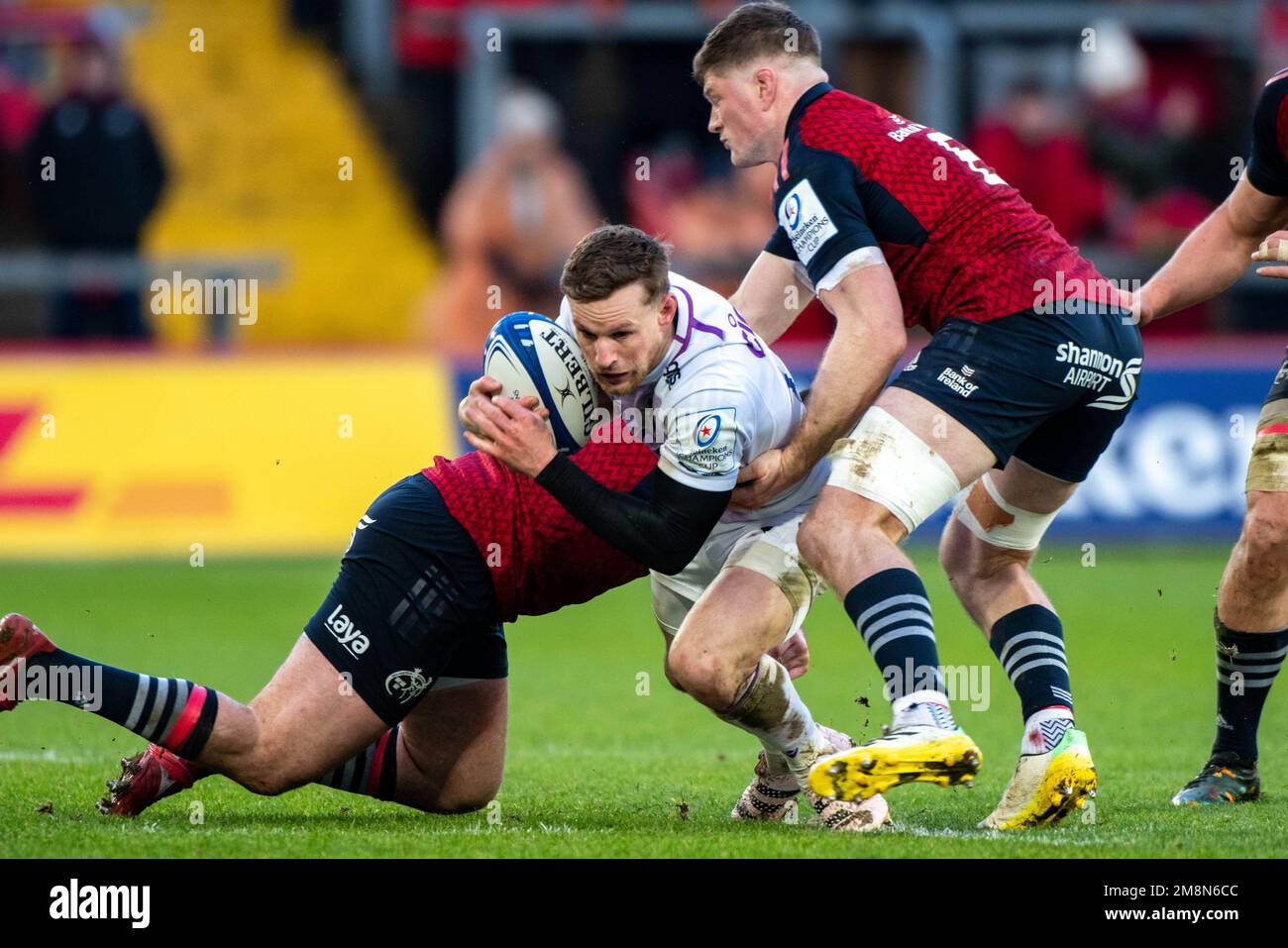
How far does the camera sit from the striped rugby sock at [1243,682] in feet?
21.6

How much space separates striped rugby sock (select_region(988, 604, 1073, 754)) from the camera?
6.00 m

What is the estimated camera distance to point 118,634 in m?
10.4

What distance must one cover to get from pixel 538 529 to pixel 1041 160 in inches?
443

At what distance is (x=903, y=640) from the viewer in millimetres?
5371

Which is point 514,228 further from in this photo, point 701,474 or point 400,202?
point 701,474

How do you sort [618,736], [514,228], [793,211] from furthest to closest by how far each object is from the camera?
[514,228] → [618,736] → [793,211]

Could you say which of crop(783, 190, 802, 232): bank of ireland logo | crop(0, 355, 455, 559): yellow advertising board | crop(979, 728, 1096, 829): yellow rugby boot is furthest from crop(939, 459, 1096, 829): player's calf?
crop(0, 355, 455, 559): yellow advertising board

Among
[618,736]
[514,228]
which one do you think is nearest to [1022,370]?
[618,736]

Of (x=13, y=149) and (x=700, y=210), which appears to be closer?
(x=700, y=210)

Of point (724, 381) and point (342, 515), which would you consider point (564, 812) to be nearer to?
point (724, 381)

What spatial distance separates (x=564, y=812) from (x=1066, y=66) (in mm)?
14004

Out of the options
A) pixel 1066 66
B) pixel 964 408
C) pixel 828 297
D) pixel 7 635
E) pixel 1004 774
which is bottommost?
pixel 1004 774

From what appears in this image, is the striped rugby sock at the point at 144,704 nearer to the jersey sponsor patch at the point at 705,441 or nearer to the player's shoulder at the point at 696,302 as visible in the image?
the jersey sponsor patch at the point at 705,441
